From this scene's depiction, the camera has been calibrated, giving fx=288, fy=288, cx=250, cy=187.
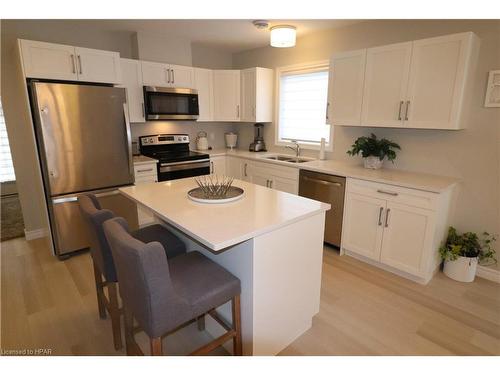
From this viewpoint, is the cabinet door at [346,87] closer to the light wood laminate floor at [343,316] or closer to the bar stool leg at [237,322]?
the light wood laminate floor at [343,316]

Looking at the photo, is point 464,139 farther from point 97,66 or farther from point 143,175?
point 97,66

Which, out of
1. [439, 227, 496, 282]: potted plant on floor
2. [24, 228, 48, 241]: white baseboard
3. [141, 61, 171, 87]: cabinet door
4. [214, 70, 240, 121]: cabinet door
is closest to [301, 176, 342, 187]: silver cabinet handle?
[439, 227, 496, 282]: potted plant on floor

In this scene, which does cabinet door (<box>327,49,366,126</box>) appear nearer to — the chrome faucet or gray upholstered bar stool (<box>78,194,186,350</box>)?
the chrome faucet

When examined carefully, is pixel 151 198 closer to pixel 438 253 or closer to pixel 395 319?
pixel 395 319

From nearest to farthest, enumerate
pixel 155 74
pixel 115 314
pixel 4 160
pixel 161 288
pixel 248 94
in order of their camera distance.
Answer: pixel 161 288 → pixel 115 314 → pixel 155 74 → pixel 248 94 → pixel 4 160

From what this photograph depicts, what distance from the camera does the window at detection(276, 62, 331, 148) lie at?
3715 millimetres

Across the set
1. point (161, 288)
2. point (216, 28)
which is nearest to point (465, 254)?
point (161, 288)

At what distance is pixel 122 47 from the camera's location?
371cm

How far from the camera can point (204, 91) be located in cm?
420

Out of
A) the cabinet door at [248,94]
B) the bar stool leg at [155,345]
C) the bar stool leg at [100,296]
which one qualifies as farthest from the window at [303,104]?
the bar stool leg at [155,345]

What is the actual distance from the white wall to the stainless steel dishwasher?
69 centimetres

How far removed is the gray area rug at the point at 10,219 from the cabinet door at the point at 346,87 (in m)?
4.10

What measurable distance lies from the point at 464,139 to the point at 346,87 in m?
1.19

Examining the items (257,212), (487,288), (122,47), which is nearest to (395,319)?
(487,288)
